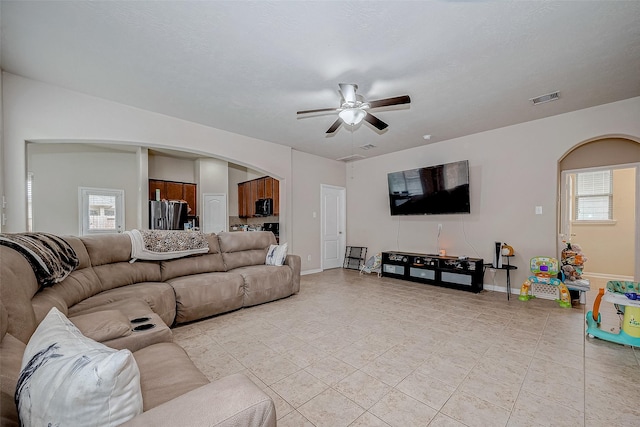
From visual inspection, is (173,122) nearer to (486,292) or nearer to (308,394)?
(308,394)

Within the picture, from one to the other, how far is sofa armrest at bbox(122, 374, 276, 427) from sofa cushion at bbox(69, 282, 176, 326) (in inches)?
75.5

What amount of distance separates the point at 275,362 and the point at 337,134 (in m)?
3.71

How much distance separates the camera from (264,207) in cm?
631

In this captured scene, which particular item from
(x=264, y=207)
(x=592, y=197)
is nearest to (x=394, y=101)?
(x=264, y=207)

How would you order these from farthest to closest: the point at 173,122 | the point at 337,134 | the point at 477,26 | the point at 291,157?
the point at 291,157
the point at 337,134
the point at 173,122
the point at 477,26

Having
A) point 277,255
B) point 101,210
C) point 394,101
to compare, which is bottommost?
point 277,255

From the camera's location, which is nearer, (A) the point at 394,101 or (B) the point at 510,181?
(A) the point at 394,101

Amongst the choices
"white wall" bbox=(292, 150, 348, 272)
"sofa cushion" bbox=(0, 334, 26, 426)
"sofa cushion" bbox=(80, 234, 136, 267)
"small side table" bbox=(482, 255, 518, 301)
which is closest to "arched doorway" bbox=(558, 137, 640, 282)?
"small side table" bbox=(482, 255, 518, 301)

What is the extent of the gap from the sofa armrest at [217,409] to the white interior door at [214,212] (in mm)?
6347

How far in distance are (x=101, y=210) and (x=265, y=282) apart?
14.9 feet

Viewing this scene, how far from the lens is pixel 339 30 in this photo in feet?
7.08

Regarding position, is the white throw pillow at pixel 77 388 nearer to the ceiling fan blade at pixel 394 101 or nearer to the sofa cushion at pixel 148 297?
the sofa cushion at pixel 148 297

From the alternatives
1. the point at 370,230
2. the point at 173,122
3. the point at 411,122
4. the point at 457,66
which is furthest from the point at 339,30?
the point at 370,230

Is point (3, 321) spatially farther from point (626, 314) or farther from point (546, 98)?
point (546, 98)
